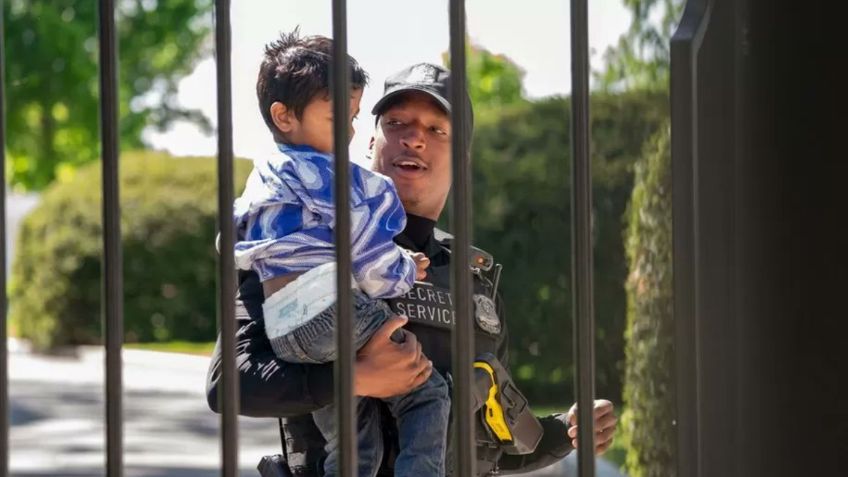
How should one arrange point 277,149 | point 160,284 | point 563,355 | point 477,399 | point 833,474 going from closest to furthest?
point 833,474 → point 477,399 → point 277,149 → point 563,355 → point 160,284

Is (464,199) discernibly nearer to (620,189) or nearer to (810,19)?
(810,19)

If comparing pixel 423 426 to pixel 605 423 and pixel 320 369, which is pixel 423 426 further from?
pixel 605 423

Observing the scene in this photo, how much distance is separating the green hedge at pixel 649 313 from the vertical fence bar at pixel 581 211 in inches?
18.6

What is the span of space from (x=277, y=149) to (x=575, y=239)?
2.93 ft

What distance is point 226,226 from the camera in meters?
1.30

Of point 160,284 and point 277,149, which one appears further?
point 160,284

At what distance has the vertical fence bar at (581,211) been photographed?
1.34m

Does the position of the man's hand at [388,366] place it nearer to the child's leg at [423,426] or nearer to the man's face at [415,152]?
the child's leg at [423,426]

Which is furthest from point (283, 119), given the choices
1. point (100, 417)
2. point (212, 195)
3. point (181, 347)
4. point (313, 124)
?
point (181, 347)

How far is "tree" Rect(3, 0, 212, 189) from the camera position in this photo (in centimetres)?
930

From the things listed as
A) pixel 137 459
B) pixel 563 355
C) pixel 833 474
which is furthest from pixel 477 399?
pixel 137 459

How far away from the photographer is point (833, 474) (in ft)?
4.70

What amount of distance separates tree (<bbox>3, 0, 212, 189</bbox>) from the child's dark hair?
6.68m

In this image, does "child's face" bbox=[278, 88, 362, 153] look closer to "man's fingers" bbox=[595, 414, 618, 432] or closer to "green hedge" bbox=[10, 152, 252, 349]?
"man's fingers" bbox=[595, 414, 618, 432]
